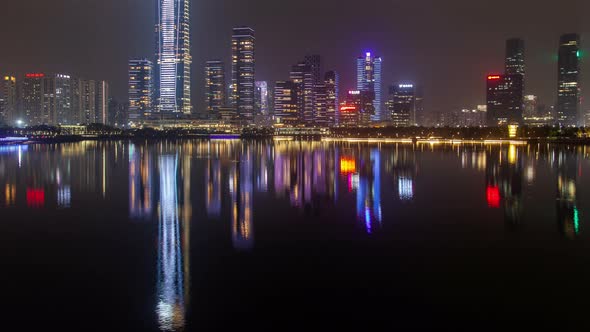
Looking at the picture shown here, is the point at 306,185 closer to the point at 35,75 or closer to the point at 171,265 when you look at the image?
the point at 171,265

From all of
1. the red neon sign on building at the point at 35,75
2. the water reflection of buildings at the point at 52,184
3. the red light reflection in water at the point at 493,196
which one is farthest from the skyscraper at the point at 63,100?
the red light reflection in water at the point at 493,196

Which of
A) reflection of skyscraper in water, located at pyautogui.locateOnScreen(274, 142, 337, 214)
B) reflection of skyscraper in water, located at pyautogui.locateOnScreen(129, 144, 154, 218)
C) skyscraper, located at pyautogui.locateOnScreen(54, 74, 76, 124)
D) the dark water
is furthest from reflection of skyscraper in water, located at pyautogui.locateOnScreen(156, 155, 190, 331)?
skyscraper, located at pyautogui.locateOnScreen(54, 74, 76, 124)

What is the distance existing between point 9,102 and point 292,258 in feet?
627

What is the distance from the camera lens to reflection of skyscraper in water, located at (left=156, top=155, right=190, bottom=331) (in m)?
8.62

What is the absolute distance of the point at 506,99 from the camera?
193 meters

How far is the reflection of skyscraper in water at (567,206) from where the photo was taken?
1563 cm

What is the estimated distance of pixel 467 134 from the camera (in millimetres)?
122000

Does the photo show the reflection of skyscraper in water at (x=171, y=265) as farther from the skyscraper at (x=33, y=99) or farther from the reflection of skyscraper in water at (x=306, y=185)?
the skyscraper at (x=33, y=99)

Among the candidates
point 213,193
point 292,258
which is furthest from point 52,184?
point 292,258

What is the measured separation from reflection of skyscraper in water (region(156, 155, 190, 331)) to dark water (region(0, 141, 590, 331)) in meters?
0.05

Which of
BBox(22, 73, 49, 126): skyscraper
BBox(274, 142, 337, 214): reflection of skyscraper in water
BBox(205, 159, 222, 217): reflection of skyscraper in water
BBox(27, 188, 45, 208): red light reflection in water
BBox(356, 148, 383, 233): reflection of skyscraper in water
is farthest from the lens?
BBox(22, 73, 49, 126): skyscraper

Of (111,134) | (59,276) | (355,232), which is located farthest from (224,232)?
(111,134)

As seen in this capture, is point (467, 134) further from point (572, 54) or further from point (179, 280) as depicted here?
point (179, 280)

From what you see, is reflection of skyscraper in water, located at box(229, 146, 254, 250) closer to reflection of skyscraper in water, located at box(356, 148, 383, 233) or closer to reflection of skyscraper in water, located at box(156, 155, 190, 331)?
reflection of skyscraper in water, located at box(156, 155, 190, 331)
